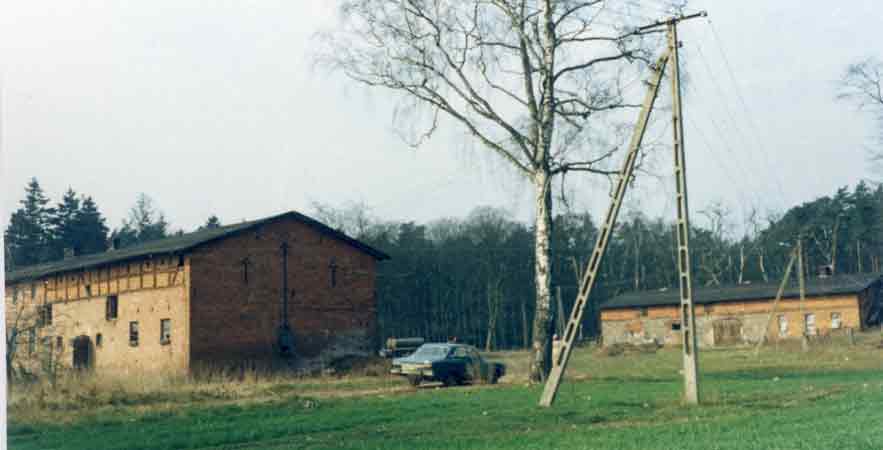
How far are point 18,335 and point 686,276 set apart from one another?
1978 centimetres

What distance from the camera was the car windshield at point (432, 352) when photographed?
33719 mm

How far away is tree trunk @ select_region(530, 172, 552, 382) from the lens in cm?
2959

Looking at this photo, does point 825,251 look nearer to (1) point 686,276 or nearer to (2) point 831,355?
(2) point 831,355

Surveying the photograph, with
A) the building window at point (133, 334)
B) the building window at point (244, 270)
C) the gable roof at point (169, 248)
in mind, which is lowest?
the building window at point (133, 334)

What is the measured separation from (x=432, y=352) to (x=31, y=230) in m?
28.2

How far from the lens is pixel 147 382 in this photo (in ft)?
106

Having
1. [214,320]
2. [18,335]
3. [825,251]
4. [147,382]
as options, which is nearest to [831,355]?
[214,320]

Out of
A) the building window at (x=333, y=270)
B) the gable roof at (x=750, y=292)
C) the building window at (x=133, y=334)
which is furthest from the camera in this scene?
the gable roof at (x=750, y=292)

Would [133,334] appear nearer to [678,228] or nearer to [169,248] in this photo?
[169,248]

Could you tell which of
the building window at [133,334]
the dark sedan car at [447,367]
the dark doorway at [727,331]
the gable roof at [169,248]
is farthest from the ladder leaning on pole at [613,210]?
the dark doorway at [727,331]

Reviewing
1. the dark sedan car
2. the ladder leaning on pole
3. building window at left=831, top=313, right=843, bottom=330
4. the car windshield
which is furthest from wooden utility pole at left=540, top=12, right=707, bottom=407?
building window at left=831, top=313, right=843, bottom=330

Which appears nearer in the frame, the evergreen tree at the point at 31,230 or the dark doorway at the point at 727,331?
the evergreen tree at the point at 31,230

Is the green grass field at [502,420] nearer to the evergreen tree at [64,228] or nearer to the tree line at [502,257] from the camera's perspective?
the evergreen tree at [64,228]

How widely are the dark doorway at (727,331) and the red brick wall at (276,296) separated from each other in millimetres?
38896
